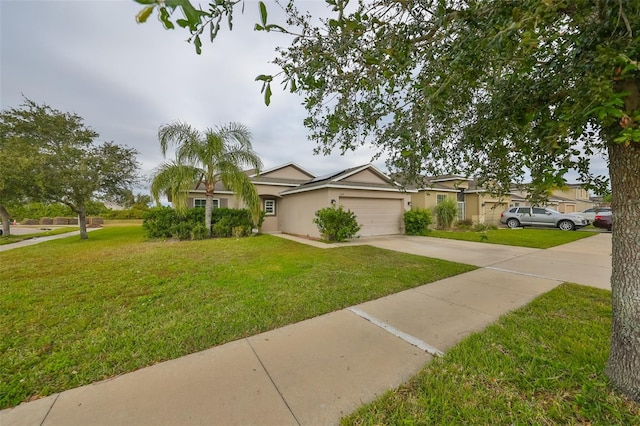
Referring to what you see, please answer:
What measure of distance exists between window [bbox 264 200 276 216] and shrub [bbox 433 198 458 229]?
430 inches

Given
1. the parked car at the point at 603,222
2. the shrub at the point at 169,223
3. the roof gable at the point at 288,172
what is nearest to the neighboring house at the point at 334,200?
the roof gable at the point at 288,172

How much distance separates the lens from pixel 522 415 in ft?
6.11

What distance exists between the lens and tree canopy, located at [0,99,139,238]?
10945mm

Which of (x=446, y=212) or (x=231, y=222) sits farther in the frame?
(x=446, y=212)

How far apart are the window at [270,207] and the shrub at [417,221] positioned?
8537mm

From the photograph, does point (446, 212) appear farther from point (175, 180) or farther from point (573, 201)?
point (573, 201)

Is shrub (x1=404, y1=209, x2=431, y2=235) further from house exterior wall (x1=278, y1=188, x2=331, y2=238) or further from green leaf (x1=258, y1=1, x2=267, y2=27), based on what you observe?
green leaf (x1=258, y1=1, x2=267, y2=27)

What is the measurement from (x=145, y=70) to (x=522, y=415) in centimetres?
1024

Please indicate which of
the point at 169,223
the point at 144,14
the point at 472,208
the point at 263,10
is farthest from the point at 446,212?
the point at 144,14

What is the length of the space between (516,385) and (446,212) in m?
15.3

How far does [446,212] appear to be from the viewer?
1591cm

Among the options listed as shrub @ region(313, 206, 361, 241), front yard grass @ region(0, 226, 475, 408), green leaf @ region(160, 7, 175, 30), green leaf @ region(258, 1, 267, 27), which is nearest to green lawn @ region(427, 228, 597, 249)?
shrub @ region(313, 206, 361, 241)

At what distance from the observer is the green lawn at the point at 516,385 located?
1854mm

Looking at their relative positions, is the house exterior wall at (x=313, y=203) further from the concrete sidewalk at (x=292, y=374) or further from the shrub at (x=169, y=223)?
the concrete sidewalk at (x=292, y=374)
